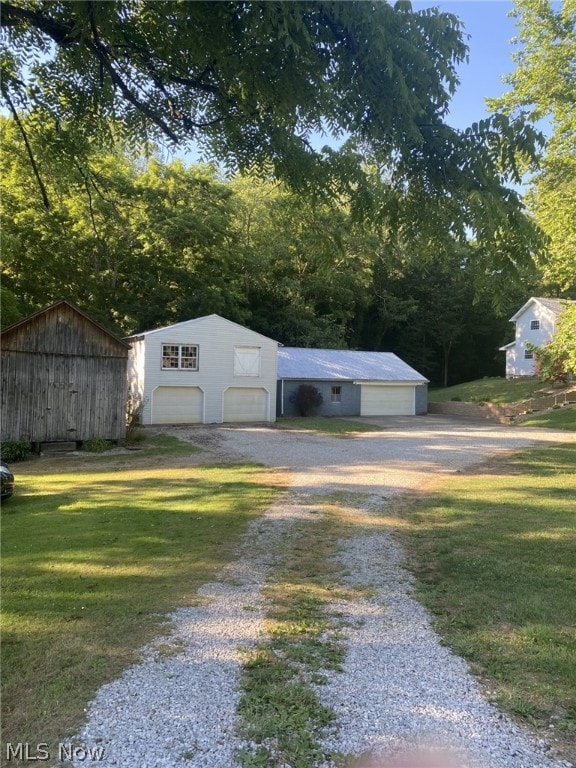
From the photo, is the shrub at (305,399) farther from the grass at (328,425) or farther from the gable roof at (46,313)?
the gable roof at (46,313)

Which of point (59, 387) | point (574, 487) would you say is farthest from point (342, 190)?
point (59, 387)

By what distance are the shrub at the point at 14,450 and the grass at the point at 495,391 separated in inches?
1089

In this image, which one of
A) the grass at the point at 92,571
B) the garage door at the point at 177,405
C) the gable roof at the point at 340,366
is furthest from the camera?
the gable roof at the point at 340,366

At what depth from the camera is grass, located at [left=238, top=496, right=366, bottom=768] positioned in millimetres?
2750

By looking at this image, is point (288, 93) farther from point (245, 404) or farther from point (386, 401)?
point (386, 401)

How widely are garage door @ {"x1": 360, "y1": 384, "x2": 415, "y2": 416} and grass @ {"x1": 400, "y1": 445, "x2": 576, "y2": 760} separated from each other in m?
22.3

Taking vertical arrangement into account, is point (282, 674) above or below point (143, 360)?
below

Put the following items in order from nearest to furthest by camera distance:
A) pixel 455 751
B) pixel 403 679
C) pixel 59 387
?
pixel 455 751 → pixel 403 679 → pixel 59 387

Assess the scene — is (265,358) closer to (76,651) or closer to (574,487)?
(574,487)

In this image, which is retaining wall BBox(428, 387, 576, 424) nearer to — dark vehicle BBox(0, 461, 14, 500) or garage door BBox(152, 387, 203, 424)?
garage door BBox(152, 387, 203, 424)

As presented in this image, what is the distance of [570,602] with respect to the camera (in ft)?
16.0

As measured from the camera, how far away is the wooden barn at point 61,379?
60.2 ft

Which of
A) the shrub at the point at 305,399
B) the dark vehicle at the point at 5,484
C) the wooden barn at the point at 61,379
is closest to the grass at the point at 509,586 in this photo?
the dark vehicle at the point at 5,484

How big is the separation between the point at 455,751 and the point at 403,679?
745 mm
